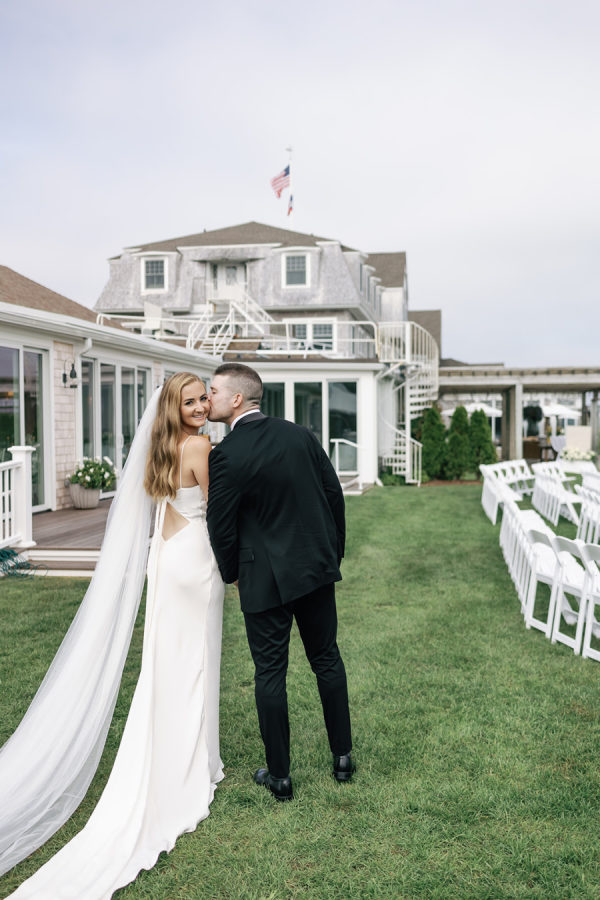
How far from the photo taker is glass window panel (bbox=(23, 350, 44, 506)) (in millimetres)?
11484

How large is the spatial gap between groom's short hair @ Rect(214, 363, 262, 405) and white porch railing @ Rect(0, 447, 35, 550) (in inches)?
241

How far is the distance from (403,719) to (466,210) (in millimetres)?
22731

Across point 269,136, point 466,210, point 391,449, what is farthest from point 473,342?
point 391,449

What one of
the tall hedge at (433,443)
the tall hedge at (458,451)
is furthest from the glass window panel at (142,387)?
the tall hedge at (458,451)

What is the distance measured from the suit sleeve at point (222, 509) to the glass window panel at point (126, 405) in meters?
11.7

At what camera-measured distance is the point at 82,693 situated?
330cm

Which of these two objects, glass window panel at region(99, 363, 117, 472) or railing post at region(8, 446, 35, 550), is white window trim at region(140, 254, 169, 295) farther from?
railing post at region(8, 446, 35, 550)

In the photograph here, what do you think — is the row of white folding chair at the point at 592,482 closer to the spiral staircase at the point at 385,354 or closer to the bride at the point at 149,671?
the spiral staircase at the point at 385,354

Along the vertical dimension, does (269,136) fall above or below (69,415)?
above

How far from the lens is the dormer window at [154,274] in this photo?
34.1 metres

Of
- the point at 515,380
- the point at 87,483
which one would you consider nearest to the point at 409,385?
the point at 515,380

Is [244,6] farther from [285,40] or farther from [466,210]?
[466,210]

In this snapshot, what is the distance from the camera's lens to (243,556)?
3273mm

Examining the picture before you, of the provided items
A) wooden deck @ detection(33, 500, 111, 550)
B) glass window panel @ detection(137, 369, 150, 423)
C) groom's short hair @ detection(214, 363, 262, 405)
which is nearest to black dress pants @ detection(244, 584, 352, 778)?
groom's short hair @ detection(214, 363, 262, 405)
